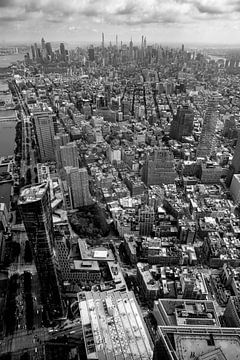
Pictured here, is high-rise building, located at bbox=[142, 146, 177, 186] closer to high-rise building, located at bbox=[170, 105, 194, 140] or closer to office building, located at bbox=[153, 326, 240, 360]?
high-rise building, located at bbox=[170, 105, 194, 140]

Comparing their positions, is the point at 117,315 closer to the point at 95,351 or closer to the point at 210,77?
the point at 95,351

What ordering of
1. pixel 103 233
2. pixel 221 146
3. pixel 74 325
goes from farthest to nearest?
1. pixel 221 146
2. pixel 103 233
3. pixel 74 325

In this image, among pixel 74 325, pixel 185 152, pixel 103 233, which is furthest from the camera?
pixel 185 152

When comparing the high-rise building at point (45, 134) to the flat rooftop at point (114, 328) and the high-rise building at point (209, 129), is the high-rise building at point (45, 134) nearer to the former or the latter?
the high-rise building at point (209, 129)

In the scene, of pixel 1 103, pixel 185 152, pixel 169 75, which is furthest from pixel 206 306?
pixel 169 75

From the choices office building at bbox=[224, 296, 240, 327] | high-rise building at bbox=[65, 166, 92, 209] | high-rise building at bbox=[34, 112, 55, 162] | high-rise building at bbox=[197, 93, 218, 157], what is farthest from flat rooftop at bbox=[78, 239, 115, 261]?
high-rise building at bbox=[197, 93, 218, 157]

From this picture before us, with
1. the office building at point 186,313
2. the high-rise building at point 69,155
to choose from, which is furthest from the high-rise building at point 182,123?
the office building at point 186,313
